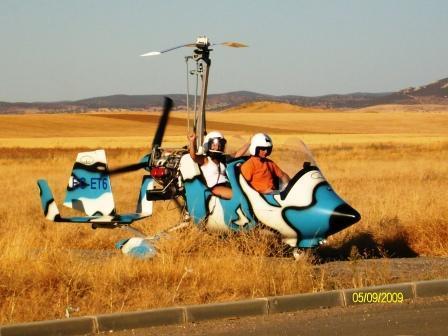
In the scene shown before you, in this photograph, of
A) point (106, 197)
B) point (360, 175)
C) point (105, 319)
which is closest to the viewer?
point (105, 319)

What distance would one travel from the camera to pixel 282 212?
32.5 ft

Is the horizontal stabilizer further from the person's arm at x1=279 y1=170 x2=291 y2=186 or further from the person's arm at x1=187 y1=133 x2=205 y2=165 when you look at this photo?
the person's arm at x1=279 y1=170 x2=291 y2=186

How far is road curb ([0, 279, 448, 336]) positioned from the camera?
6852 millimetres

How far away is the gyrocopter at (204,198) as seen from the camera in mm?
9758

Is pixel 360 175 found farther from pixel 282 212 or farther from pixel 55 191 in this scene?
pixel 282 212

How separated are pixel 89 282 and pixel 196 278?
3.38ft

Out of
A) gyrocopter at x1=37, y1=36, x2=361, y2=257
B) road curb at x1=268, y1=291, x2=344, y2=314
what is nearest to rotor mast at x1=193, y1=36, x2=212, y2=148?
gyrocopter at x1=37, y1=36, x2=361, y2=257

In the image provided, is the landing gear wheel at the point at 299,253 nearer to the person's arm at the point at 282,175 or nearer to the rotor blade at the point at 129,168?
the person's arm at the point at 282,175

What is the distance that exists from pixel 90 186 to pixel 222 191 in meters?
2.16

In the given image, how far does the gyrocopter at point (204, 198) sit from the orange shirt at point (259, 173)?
0.30 ft

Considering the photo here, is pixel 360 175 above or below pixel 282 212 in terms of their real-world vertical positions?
below

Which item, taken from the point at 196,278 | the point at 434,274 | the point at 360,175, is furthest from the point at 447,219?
the point at 360,175

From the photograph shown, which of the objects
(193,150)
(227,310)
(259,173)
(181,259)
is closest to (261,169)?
(259,173)
